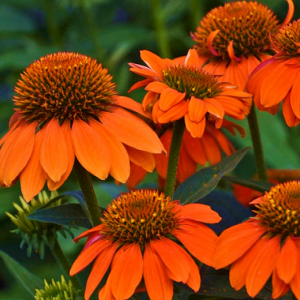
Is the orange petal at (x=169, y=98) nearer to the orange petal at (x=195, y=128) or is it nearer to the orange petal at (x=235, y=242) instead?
the orange petal at (x=195, y=128)

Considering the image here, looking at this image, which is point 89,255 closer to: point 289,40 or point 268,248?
point 268,248

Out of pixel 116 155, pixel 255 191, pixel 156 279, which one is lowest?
pixel 255 191

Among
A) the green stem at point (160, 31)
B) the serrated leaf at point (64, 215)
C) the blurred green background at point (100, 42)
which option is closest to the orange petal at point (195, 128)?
the serrated leaf at point (64, 215)

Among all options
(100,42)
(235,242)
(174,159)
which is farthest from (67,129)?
(100,42)

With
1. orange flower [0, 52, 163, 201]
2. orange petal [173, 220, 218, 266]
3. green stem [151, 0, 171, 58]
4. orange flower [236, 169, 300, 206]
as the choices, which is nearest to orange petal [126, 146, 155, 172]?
orange flower [0, 52, 163, 201]

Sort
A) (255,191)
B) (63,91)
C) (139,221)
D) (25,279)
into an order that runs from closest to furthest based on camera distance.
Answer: (139,221) → (63,91) → (25,279) → (255,191)

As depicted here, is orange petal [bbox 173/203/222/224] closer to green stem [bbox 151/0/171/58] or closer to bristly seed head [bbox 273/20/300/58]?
bristly seed head [bbox 273/20/300/58]
